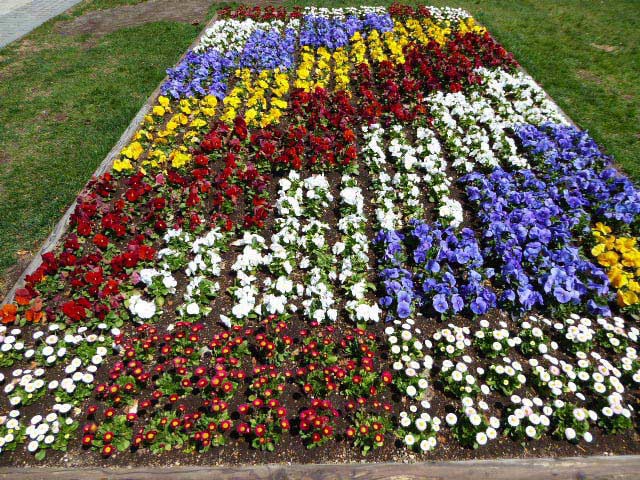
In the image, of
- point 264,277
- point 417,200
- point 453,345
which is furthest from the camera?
point 417,200

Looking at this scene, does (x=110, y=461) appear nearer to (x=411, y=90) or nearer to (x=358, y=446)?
(x=358, y=446)

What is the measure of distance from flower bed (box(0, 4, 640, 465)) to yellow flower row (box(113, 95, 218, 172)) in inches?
1.9

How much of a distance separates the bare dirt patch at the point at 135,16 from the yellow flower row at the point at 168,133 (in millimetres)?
5900

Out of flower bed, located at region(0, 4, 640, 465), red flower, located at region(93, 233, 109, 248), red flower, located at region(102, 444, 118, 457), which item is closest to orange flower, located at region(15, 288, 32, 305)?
flower bed, located at region(0, 4, 640, 465)

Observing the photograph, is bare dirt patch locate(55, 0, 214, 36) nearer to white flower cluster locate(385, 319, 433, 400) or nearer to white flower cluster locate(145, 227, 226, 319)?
white flower cluster locate(145, 227, 226, 319)

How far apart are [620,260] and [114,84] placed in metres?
9.81

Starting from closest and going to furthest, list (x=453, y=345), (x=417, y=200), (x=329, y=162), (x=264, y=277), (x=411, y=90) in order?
1. (x=453, y=345)
2. (x=264, y=277)
3. (x=417, y=200)
4. (x=329, y=162)
5. (x=411, y=90)

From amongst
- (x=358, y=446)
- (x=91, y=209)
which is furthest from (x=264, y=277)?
(x=91, y=209)

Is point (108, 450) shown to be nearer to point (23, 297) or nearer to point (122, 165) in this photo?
point (23, 297)

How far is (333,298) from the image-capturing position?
443 cm

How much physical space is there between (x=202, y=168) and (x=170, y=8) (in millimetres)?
9762

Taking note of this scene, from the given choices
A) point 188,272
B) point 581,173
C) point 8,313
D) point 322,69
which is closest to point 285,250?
point 188,272

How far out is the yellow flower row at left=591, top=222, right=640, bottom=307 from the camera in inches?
175

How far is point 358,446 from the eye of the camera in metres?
3.34
